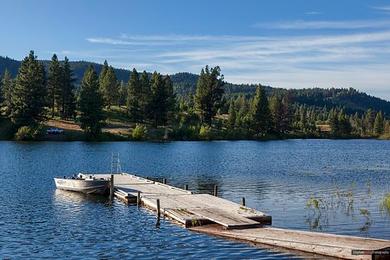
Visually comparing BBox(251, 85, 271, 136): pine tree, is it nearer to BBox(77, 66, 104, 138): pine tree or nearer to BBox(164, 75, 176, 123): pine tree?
BBox(164, 75, 176, 123): pine tree

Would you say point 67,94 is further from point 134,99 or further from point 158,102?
point 158,102

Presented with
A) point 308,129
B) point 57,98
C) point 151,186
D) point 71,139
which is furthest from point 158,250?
point 308,129

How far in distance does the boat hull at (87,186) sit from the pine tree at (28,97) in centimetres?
7064

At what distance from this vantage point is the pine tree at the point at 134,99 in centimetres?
13300

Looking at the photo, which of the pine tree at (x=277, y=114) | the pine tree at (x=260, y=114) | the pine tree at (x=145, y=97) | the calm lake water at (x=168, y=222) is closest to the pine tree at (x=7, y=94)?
the pine tree at (x=145, y=97)

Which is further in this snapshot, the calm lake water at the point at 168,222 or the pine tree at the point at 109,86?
the pine tree at the point at 109,86

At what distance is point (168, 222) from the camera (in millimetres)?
33062

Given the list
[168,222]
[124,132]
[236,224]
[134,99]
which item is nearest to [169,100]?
[134,99]

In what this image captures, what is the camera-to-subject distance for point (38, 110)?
11588cm

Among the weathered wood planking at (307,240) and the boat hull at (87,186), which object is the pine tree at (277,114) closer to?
the boat hull at (87,186)

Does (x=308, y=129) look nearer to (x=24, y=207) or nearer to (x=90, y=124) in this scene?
(x=90, y=124)

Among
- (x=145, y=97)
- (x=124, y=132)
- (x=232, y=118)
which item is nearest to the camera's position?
(x=124, y=132)

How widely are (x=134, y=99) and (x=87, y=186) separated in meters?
89.0

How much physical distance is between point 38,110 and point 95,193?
74.0 metres
